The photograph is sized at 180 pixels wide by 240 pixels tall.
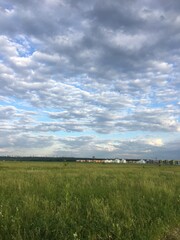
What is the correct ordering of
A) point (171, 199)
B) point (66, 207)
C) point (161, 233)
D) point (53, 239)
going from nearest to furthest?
point (53, 239), point (161, 233), point (66, 207), point (171, 199)

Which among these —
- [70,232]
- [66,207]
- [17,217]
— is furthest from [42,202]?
[70,232]

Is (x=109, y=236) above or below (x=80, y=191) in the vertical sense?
below

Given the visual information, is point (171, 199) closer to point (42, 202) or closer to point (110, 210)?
point (110, 210)

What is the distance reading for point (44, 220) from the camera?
750cm

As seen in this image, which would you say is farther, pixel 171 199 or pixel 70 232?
pixel 171 199

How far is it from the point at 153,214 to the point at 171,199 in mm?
2168

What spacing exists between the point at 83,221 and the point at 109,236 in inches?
33.2

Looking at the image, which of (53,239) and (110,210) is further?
(110,210)

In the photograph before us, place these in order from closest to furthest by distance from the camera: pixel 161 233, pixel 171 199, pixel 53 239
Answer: pixel 53 239
pixel 161 233
pixel 171 199

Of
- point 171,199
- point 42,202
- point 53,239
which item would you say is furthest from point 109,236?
point 171,199

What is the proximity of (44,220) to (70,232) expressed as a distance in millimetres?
725

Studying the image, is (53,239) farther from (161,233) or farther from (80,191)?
(80,191)

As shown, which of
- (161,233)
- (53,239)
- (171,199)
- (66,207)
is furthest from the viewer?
(171,199)

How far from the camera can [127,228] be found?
7.42 metres
